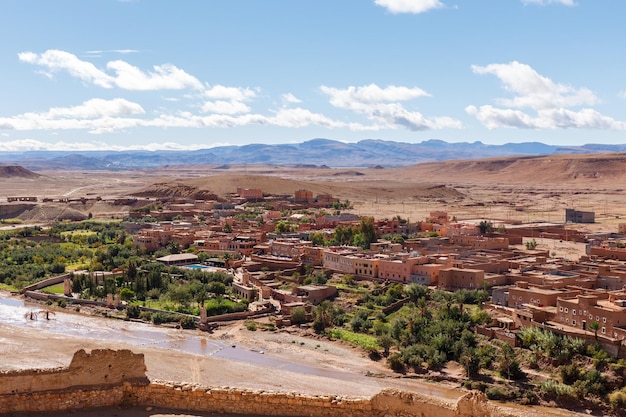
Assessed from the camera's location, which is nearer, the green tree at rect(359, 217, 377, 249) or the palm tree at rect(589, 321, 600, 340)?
the palm tree at rect(589, 321, 600, 340)

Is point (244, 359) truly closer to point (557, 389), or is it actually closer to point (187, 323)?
point (187, 323)

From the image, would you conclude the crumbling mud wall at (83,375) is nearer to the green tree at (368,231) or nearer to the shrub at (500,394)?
the shrub at (500,394)

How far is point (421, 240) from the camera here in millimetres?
53438

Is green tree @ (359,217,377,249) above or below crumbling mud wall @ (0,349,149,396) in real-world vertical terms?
below

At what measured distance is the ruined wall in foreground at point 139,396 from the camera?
10989 mm

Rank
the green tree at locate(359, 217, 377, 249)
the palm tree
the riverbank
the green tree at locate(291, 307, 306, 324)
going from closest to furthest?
the riverbank
the palm tree
the green tree at locate(291, 307, 306, 324)
the green tree at locate(359, 217, 377, 249)

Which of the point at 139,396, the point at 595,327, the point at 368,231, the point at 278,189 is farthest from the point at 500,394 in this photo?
the point at 278,189

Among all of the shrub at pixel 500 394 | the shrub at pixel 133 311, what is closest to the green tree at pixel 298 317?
the shrub at pixel 133 311

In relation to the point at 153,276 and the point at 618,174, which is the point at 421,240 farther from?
the point at 618,174

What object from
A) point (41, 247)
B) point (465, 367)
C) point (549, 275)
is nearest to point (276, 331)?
point (465, 367)

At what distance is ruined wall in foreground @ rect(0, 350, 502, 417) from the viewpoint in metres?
11.0

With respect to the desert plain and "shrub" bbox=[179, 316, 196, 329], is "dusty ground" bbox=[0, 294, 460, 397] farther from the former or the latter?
"shrub" bbox=[179, 316, 196, 329]

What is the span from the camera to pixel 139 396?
11680 millimetres

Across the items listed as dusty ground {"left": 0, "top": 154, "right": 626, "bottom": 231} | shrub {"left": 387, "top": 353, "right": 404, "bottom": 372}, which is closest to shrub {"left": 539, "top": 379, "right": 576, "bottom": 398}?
shrub {"left": 387, "top": 353, "right": 404, "bottom": 372}
